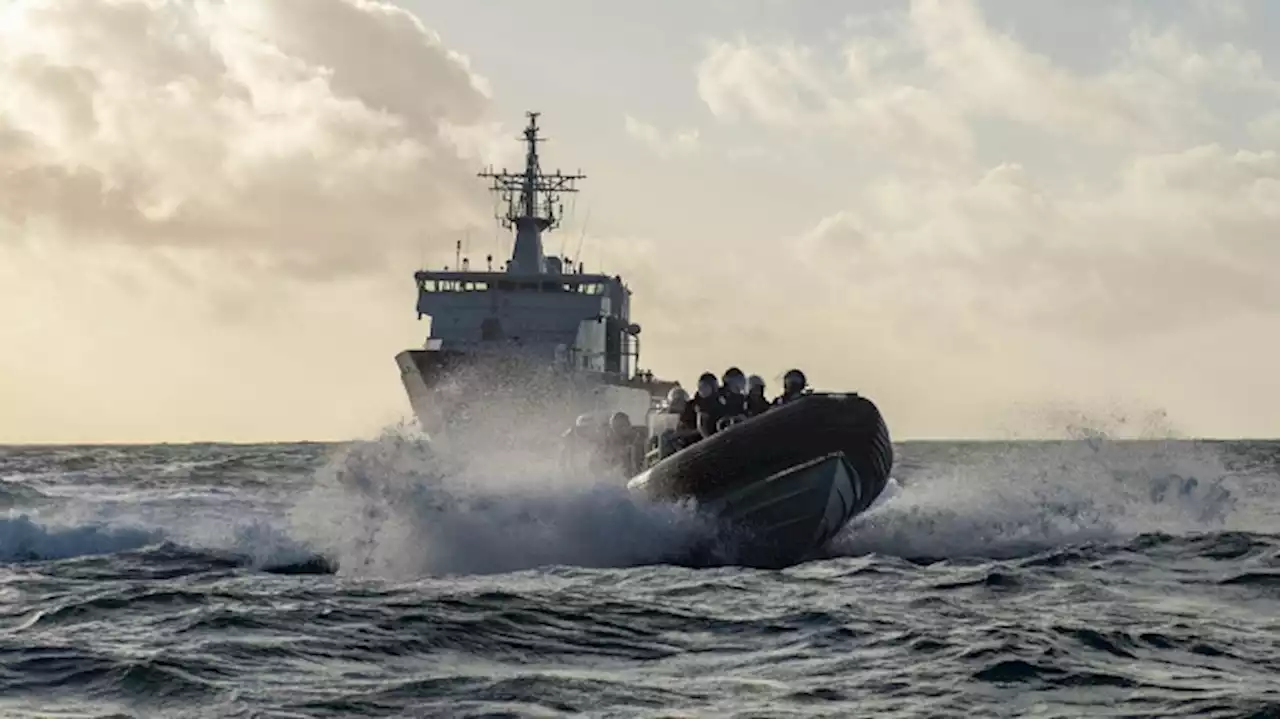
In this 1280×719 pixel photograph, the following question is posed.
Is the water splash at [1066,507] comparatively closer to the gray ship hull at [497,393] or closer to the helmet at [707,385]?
the helmet at [707,385]

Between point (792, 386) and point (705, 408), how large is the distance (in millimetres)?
1147

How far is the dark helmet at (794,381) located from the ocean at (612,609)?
2.11 m

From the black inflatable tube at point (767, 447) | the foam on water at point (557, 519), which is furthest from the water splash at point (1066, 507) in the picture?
the black inflatable tube at point (767, 447)

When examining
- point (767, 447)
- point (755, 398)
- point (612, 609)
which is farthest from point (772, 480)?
point (612, 609)

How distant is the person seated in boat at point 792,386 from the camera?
21.3m

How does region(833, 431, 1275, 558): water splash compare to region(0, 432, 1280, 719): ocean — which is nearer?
region(0, 432, 1280, 719): ocean

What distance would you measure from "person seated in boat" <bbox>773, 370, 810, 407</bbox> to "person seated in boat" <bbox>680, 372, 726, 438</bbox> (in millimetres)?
741

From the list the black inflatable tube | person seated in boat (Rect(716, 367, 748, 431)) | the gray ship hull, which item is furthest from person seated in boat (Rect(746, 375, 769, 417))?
the gray ship hull

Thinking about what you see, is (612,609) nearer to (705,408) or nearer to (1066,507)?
(705,408)

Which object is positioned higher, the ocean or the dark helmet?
the dark helmet

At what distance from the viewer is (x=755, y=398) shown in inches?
842

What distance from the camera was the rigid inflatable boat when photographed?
1927 centimetres

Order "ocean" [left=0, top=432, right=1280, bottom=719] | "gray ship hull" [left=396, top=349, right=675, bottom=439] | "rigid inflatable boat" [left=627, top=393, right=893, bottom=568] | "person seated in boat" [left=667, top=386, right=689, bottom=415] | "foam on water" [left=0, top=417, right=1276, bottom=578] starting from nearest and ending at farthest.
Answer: "ocean" [left=0, top=432, right=1280, bottom=719], "foam on water" [left=0, top=417, right=1276, bottom=578], "rigid inflatable boat" [left=627, top=393, right=893, bottom=568], "person seated in boat" [left=667, top=386, right=689, bottom=415], "gray ship hull" [left=396, top=349, right=675, bottom=439]

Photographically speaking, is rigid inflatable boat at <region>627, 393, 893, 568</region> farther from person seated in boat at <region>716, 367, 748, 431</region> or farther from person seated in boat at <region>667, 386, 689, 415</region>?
person seated in boat at <region>667, 386, 689, 415</region>
